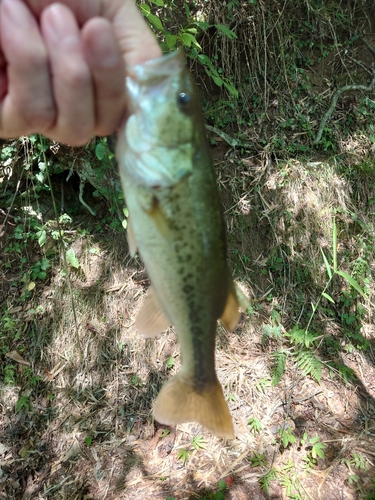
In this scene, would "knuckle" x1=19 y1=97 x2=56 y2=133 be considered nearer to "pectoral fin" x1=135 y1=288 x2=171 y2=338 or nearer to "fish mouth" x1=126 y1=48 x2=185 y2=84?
"fish mouth" x1=126 y1=48 x2=185 y2=84

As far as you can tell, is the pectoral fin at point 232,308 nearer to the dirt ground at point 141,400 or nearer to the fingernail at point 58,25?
the fingernail at point 58,25

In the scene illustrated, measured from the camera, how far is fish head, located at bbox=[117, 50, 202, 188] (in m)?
1.25

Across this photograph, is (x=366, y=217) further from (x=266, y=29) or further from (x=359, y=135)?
(x=266, y=29)

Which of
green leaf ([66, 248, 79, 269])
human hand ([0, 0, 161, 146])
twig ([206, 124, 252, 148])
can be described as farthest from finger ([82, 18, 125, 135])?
twig ([206, 124, 252, 148])

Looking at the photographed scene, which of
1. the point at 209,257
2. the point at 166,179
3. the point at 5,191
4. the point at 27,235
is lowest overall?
the point at 27,235

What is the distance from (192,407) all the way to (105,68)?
1.26 meters

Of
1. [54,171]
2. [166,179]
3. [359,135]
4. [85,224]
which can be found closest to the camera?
[166,179]

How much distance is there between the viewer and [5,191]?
4.46 meters

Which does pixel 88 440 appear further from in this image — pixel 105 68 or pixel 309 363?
pixel 105 68

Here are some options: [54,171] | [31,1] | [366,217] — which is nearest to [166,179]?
[31,1]

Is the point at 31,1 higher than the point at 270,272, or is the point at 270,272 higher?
the point at 31,1

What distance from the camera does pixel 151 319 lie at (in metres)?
1.45

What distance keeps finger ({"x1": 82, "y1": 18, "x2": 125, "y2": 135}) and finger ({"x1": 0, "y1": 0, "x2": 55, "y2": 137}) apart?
152 millimetres

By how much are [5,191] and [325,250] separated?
4061 millimetres
